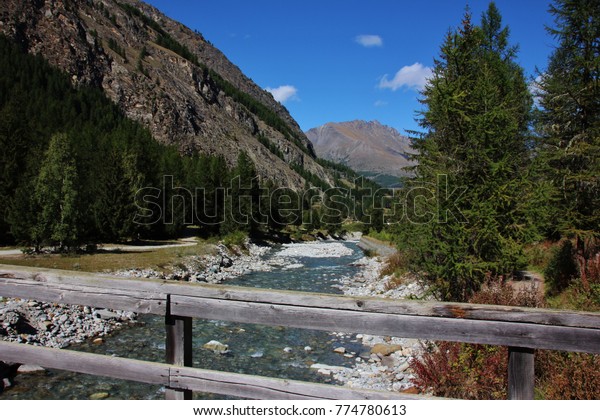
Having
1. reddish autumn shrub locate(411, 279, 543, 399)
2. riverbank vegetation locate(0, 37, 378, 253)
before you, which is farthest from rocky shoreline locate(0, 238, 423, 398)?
riverbank vegetation locate(0, 37, 378, 253)

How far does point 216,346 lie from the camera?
1317 cm

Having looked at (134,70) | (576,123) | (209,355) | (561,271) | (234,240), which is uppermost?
(134,70)

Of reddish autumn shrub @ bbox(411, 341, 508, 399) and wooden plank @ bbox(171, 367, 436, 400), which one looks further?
reddish autumn shrub @ bbox(411, 341, 508, 399)

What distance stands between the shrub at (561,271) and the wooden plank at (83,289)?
1469 centimetres

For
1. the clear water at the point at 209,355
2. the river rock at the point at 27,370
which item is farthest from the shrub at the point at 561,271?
the river rock at the point at 27,370

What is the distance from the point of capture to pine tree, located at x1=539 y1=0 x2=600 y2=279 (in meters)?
15.7

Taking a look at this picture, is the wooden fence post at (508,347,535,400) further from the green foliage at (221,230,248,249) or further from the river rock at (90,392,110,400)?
the green foliage at (221,230,248,249)

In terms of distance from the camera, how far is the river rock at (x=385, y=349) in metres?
12.6

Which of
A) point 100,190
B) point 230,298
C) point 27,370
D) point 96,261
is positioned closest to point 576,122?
point 230,298

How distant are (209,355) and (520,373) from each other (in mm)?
10974

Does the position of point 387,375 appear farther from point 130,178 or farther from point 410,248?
point 130,178

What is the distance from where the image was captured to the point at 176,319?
3.69m

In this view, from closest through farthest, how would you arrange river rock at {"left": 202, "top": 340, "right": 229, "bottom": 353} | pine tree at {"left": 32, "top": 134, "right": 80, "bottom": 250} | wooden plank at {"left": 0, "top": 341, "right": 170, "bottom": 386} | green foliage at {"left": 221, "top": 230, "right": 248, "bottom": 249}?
wooden plank at {"left": 0, "top": 341, "right": 170, "bottom": 386} < river rock at {"left": 202, "top": 340, "right": 229, "bottom": 353} < pine tree at {"left": 32, "top": 134, "right": 80, "bottom": 250} < green foliage at {"left": 221, "top": 230, "right": 248, "bottom": 249}

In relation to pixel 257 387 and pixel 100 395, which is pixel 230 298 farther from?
pixel 100 395
